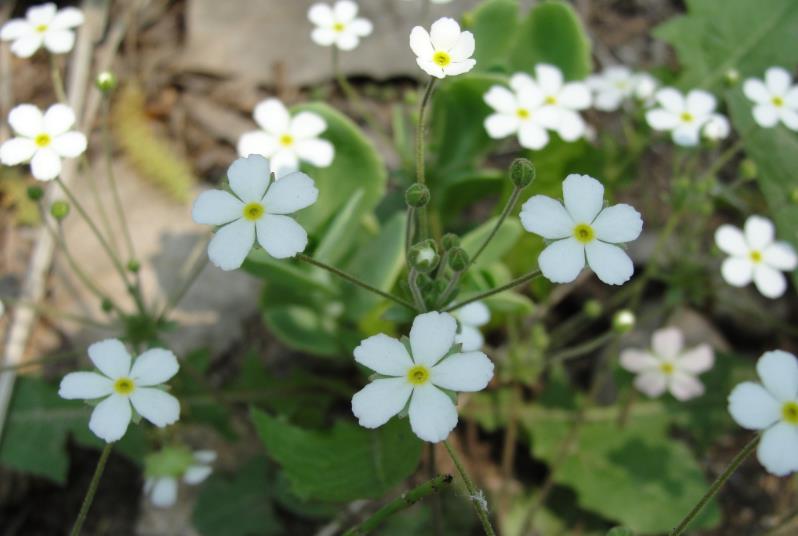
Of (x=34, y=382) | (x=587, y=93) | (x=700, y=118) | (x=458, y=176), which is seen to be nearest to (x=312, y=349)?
(x=458, y=176)

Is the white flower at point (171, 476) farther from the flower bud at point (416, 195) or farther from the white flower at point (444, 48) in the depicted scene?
the white flower at point (444, 48)

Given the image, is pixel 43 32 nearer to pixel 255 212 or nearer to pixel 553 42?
pixel 255 212

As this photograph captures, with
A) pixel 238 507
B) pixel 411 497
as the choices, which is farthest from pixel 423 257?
pixel 238 507

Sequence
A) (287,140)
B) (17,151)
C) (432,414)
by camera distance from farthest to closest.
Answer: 1. (287,140)
2. (17,151)
3. (432,414)

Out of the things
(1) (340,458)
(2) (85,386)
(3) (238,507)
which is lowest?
(3) (238,507)

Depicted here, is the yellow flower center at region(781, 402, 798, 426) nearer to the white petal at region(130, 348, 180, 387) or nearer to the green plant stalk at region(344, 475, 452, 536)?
the green plant stalk at region(344, 475, 452, 536)
